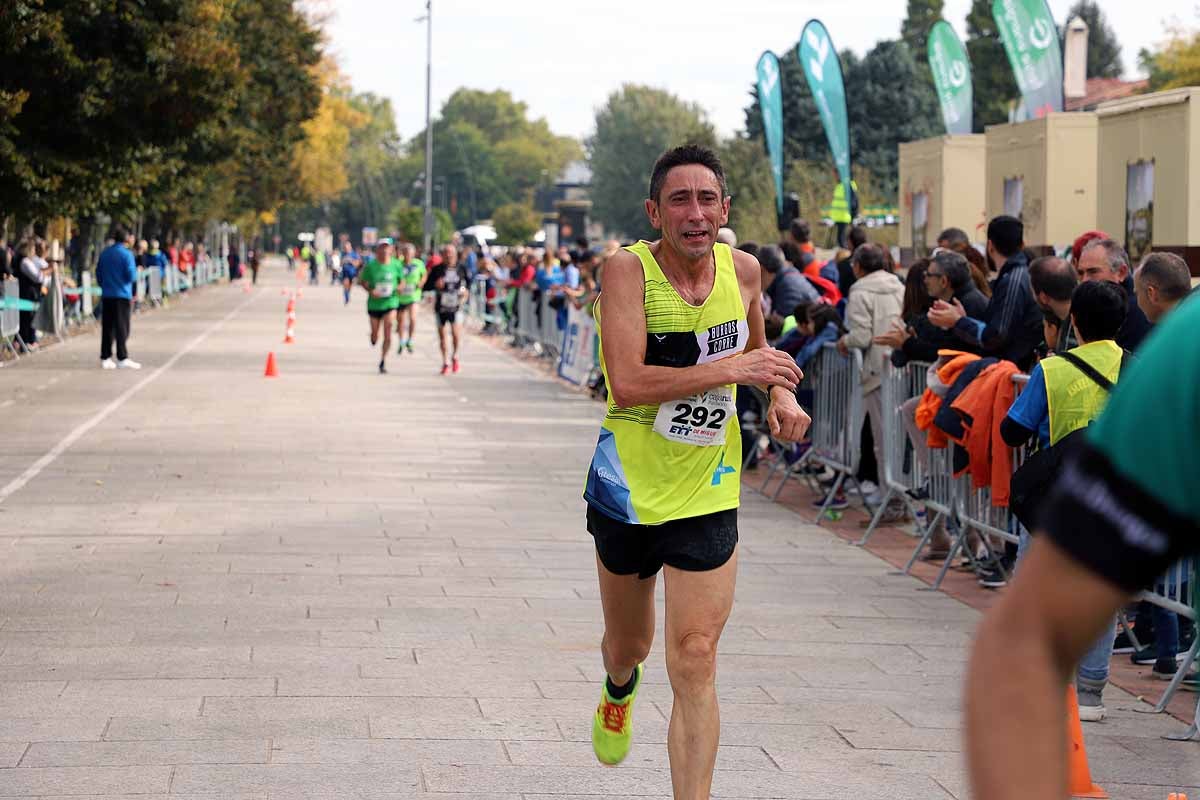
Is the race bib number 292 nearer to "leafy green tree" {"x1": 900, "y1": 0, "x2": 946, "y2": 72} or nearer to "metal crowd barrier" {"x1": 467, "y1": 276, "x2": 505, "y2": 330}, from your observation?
"metal crowd barrier" {"x1": 467, "y1": 276, "x2": 505, "y2": 330}

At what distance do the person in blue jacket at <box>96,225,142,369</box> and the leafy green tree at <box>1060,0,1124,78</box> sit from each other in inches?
3677

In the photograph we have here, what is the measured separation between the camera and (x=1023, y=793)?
63.1 inches

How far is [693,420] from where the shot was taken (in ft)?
15.8

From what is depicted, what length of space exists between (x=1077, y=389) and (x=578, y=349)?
1721 centimetres

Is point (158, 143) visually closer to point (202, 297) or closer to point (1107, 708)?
point (1107, 708)

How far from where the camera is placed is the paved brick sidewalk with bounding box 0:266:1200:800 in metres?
5.71

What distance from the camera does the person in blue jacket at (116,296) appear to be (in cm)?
2514

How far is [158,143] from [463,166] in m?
164

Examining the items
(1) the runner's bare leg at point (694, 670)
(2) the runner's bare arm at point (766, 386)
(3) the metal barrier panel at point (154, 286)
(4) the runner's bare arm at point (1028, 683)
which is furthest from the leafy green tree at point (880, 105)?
(4) the runner's bare arm at point (1028, 683)

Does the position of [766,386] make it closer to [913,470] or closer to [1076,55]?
[913,470]

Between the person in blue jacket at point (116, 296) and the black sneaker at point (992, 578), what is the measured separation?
59.0 ft

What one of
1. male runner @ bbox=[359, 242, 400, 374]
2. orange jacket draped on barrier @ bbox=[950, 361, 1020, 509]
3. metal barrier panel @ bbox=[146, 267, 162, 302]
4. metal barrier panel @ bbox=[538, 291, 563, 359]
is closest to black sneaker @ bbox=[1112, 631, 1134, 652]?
orange jacket draped on barrier @ bbox=[950, 361, 1020, 509]

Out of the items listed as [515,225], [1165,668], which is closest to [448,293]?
[1165,668]

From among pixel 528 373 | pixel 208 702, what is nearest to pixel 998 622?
pixel 208 702
